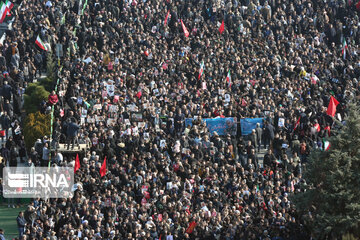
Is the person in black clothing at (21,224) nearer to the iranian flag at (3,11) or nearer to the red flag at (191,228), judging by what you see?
the red flag at (191,228)

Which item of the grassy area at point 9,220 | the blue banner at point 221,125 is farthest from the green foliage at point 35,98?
the blue banner at point 221,125

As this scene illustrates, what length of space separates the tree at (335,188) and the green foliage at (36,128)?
11582mm

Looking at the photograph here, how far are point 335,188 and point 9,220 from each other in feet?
39.8

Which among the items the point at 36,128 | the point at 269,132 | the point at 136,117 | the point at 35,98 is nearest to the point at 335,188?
the point at 269,132

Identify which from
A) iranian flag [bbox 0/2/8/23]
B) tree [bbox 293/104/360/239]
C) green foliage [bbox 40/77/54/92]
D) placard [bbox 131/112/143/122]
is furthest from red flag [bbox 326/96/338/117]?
iranian flag [bbox 0/2/8/23]

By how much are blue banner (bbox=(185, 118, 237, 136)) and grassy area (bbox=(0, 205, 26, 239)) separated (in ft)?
26.0

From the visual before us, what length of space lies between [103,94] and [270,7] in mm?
14004

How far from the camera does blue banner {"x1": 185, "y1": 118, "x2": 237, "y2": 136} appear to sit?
138 feet

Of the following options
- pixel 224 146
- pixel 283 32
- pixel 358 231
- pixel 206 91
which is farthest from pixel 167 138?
pixel 283 32

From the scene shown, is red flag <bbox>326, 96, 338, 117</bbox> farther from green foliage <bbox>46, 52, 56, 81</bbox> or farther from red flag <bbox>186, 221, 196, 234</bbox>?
green foliage <bbox>46, 52, 56, 81</bbox>

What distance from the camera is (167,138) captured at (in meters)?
40.3

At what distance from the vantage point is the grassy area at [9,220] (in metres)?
37.0

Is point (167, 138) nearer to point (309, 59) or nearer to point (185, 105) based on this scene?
point (185, 105)

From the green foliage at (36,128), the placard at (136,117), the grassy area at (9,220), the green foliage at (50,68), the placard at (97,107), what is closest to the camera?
the grassy area at (9,220)
